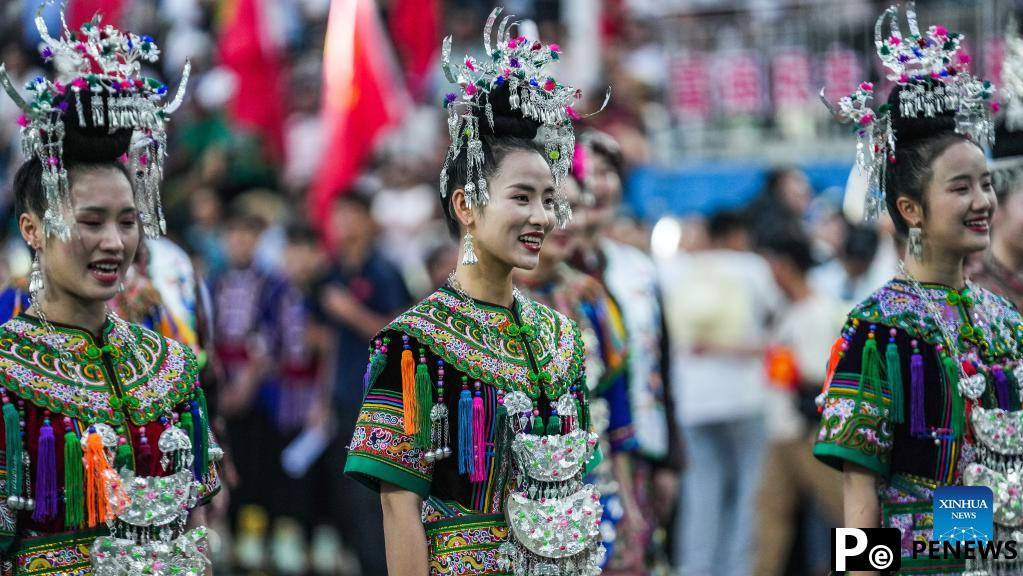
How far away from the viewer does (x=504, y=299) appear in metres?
4.59

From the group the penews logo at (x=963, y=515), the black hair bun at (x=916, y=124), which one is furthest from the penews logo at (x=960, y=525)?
the black hair bun at (x=916, y=124)

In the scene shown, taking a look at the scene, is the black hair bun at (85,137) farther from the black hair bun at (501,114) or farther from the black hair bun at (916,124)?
the black hair bun at (916,124)

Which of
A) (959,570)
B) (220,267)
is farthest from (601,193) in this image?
(220,267)

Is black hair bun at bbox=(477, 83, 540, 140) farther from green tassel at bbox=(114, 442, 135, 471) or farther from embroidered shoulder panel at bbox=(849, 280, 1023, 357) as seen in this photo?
green tassel at bbox=(114, 442, 135, 471)

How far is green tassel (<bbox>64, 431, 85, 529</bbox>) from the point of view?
13.4 ft

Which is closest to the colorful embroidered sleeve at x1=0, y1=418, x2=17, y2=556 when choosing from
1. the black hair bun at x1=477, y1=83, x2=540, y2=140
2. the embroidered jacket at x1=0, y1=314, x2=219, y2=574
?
the embroidered jacket at x1=0, y1=314, x2=219, y2=574

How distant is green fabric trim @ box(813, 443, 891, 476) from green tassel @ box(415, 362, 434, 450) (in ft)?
3.93

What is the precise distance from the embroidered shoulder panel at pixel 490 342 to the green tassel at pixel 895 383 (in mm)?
925

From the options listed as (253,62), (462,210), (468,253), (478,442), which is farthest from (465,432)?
(253,62)

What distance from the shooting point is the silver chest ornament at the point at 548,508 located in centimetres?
435

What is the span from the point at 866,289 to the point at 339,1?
6028 mm

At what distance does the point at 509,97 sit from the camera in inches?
178

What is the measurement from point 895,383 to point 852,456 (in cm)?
25

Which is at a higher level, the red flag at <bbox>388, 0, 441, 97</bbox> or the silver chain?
the red flag at <bbox>388, 0, 441, 97</bbox>
